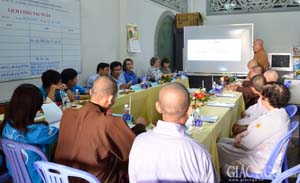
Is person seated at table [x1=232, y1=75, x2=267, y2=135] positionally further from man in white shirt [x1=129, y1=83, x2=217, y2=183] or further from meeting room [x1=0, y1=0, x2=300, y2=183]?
man in white shirt [x1=129, y1=83, x2=217, y2=183]

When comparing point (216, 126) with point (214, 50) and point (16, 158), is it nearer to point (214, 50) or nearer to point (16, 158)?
point (16, 158)

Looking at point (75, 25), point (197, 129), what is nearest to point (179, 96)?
point (197, 129)

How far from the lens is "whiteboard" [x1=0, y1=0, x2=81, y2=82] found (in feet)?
10.7

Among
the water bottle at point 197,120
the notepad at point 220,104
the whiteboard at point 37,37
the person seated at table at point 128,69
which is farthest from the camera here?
the person seated at table at point 128,69

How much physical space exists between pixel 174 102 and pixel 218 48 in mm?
6225

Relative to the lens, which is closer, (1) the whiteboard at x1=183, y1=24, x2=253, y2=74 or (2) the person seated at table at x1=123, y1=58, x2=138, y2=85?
(2) the person seated at table at x1=123, y1=58, x2=138, y2=85

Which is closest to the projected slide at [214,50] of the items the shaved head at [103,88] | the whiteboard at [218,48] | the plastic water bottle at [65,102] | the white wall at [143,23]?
the whiteboard at [218,48]

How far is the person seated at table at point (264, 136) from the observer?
2.04 meters

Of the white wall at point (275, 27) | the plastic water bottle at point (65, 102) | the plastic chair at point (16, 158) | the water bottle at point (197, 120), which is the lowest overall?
the plastic chair at point (16, 158)

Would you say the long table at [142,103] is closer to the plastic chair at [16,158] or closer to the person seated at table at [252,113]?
the person seated at table at [252,113]

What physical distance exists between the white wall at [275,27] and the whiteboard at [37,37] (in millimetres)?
5167

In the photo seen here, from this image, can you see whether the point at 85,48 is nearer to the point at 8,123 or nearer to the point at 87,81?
the point at 87,81

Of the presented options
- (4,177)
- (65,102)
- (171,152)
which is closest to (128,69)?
(65,102)

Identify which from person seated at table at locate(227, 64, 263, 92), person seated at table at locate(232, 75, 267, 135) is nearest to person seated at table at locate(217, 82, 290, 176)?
person seated at table at locate(232, 75, 267, 135)
